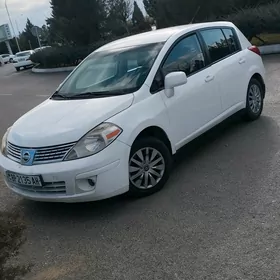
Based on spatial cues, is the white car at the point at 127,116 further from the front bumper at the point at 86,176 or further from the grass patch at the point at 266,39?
the grass patch at the point at 266,39

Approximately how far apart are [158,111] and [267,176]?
141 cm

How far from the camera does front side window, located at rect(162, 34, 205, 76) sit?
5207mm

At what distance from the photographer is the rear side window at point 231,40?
6363 millimetres

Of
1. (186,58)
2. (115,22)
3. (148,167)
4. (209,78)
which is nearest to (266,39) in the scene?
(115,22)

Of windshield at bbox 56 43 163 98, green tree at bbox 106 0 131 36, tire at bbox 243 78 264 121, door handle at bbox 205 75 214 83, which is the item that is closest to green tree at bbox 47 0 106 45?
green tree at bbox 106 0 131 36

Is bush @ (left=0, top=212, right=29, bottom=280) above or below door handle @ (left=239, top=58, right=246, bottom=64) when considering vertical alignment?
below

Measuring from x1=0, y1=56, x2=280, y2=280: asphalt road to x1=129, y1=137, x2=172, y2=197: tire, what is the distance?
121 mm

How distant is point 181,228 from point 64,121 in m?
1.69

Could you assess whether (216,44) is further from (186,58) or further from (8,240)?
(8,240)

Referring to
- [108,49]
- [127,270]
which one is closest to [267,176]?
[127,270]

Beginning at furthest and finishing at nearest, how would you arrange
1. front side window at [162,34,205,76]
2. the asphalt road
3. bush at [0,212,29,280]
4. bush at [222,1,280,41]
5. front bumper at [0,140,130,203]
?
1. bush at [222,1,280,41]
2. front side window at [162,34,205,76]
3. front bumper at [0,140,130,203]
4. the asphalt road
5. bush at [0,212,29,280]

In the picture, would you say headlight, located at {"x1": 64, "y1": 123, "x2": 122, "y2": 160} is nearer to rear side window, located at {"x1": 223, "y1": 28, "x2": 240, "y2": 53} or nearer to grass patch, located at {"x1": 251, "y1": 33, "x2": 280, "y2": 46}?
rear side window, located at {"x1": 223, "y1": 28, "x2": 240, "y2": 53}

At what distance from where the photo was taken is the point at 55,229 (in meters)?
4.22

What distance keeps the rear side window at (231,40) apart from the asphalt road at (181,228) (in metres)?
1.63
